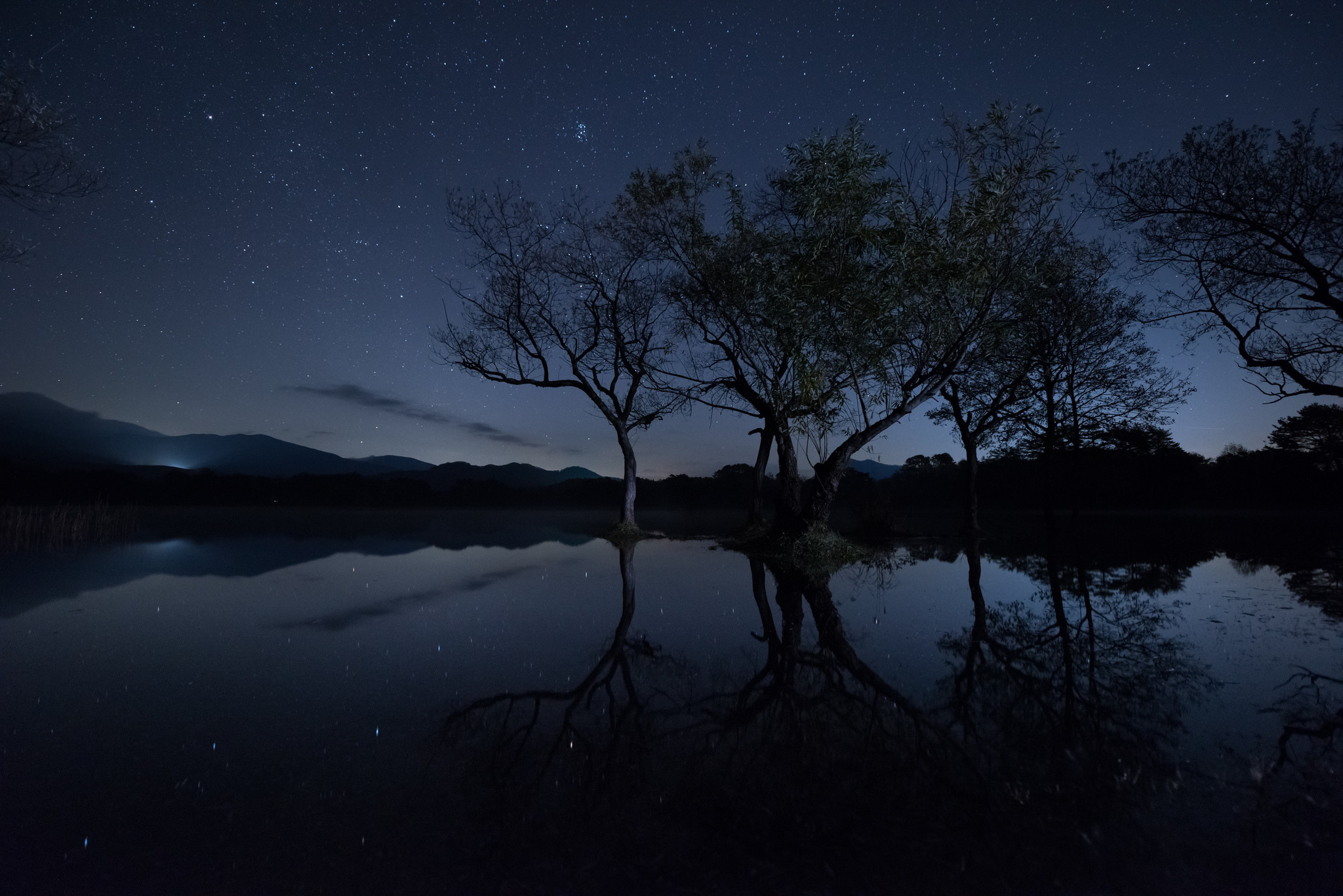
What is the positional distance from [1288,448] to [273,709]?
238 feet

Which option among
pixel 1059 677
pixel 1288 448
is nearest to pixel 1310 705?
pixel 1059 677

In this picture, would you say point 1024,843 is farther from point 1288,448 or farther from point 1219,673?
point 1288,448

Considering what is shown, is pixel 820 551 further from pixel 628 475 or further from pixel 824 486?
pixel 628 475

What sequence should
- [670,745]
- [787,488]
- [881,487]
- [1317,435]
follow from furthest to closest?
[1317,435], [881,487], [787,488], [670,745]

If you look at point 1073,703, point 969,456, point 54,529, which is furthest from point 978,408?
point 54,529

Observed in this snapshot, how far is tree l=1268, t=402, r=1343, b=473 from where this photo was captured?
47.3 meters

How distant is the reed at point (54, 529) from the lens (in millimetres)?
18812

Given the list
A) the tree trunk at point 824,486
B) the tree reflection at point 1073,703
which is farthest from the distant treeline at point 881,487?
the tree reflection at point 1073,703

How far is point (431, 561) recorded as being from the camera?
16375mm

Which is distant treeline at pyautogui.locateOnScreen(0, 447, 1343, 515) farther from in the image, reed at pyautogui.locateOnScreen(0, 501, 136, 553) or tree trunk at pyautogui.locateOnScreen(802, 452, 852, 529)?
reed at pyautogui.locateOnScreen(0, 501, 136, 553)

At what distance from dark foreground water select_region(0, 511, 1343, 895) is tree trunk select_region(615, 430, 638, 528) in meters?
15.0

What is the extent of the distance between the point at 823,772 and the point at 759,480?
2080 cm

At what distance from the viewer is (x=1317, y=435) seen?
50.2 meters

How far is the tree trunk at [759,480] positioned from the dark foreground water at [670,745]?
13.0m
